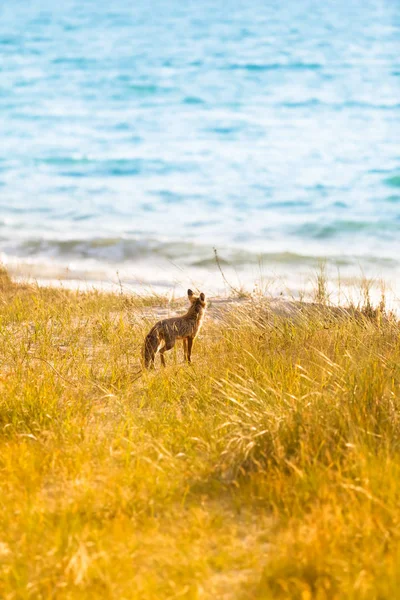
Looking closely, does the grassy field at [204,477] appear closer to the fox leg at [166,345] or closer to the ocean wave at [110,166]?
the fox leg at [166,345]

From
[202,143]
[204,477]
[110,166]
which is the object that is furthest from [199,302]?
[202,143]

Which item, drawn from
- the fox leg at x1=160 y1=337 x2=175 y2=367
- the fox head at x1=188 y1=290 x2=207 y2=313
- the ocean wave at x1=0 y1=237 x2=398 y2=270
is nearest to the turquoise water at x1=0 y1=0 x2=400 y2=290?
the ocean wave at x1=0 y1=237 x2=398 y2=270

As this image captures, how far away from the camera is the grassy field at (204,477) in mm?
3455

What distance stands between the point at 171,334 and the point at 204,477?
6.72ft

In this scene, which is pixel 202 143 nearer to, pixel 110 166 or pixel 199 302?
pixel 110 166

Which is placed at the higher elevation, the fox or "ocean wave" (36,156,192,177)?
the fox

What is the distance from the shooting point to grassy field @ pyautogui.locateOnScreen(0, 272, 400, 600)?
11.3 feet

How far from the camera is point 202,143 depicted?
2594cm

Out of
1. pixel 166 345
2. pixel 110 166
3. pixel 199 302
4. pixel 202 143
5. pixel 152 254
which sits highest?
pixel 199 302

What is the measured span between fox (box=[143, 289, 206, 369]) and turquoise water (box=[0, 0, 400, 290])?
5719 millimetres

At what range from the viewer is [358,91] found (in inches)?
1281

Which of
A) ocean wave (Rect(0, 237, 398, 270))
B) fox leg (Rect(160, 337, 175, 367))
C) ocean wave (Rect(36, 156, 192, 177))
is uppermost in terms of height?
fox leg (Rect(160, 337, 175, 367))

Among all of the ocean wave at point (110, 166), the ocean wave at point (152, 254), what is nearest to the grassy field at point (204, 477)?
the ocean wave at point (152, 254)

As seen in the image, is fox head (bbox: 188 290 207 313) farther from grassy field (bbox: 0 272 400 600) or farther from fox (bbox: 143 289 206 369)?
grassy field (bbox: 0 272 400 600)
